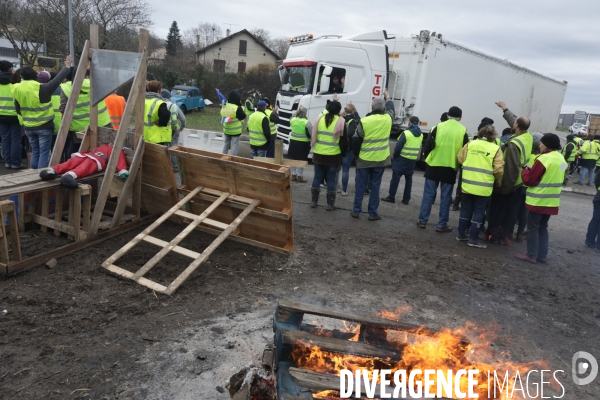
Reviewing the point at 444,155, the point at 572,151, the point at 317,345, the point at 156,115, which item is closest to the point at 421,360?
the point at 317,345

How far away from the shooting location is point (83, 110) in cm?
757

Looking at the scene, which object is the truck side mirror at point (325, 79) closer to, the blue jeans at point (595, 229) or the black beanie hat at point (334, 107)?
the black beanie hat at point (334, 107)

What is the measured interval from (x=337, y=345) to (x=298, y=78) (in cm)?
1088

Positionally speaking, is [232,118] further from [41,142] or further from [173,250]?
[173,250]

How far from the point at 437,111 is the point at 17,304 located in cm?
1241

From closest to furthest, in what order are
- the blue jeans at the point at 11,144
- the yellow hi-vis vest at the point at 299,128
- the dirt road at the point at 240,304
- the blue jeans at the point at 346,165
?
the dirt road at the point at 240,304
the blue jeans at the point at 11,144
the yellow hi-vis vest at the point at 299,128
the blue jeans at the point at 346,165

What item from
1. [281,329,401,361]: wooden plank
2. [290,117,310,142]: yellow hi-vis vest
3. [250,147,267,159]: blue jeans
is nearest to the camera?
[281,329,401,361]: wooden plank

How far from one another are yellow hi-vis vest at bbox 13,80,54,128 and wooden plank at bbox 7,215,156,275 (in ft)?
11.4

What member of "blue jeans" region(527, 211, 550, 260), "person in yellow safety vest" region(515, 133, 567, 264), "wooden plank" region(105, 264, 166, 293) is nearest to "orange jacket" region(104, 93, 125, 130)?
"wooden plank" region(105, 264, 166, 293)

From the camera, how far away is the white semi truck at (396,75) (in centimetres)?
1211

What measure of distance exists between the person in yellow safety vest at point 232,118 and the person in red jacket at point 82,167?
4.60 metres

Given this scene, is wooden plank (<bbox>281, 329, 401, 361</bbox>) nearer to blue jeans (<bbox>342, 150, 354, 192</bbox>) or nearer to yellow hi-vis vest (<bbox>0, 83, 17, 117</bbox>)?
blue jeans (<bbox>342, 150, 354, 192</bbox>)

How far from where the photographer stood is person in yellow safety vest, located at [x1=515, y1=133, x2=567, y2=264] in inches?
230

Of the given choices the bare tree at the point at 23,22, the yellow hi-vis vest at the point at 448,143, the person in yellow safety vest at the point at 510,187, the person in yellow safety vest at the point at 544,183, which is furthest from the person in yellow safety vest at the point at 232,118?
the bare tree at the point at 23,22
